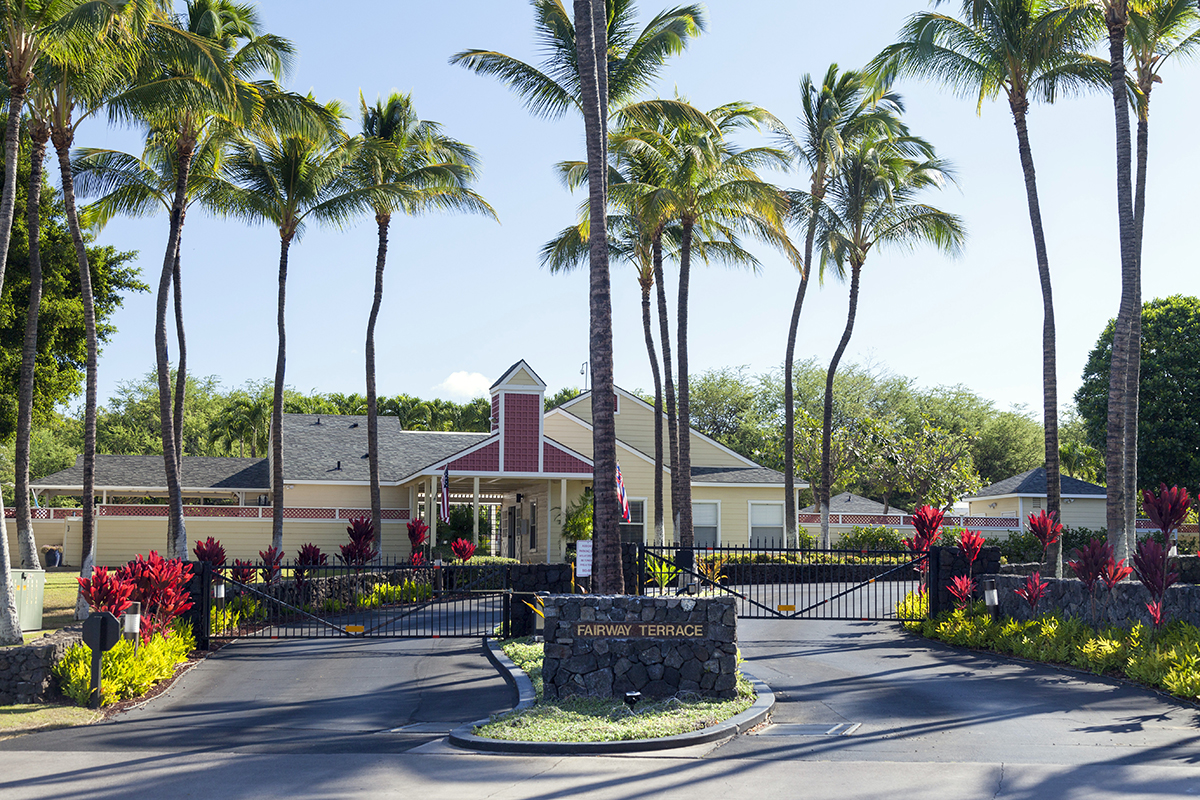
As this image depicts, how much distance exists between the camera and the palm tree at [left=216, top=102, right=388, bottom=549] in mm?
27188

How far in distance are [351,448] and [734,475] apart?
584 inches

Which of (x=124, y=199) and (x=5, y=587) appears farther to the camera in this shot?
(x=124, y=199)

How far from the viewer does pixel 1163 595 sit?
14.0 m

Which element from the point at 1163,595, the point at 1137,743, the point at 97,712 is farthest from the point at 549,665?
the point at 1163,595

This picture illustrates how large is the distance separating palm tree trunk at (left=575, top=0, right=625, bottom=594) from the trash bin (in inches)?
378

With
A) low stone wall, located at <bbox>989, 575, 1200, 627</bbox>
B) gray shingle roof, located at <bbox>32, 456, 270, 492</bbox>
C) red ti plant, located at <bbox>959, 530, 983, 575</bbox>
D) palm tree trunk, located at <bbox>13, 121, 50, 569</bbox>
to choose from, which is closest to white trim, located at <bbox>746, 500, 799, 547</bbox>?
gray shingle roof, located at <bbox>32, 456, 270, 492</bbox>

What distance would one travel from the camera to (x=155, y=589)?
14.8 m

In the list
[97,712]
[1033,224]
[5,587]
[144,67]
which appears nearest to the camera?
[97,712]

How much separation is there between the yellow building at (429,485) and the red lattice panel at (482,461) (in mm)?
34

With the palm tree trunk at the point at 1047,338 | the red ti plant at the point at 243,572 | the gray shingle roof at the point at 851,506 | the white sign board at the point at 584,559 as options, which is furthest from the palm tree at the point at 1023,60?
the gray shingle roof at the point at 851,506

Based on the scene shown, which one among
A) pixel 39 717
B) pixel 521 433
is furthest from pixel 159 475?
pixel 39 717

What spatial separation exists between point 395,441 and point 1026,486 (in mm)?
25772

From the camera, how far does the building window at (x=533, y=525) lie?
35.7m

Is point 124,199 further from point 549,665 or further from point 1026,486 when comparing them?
point 1026,486
